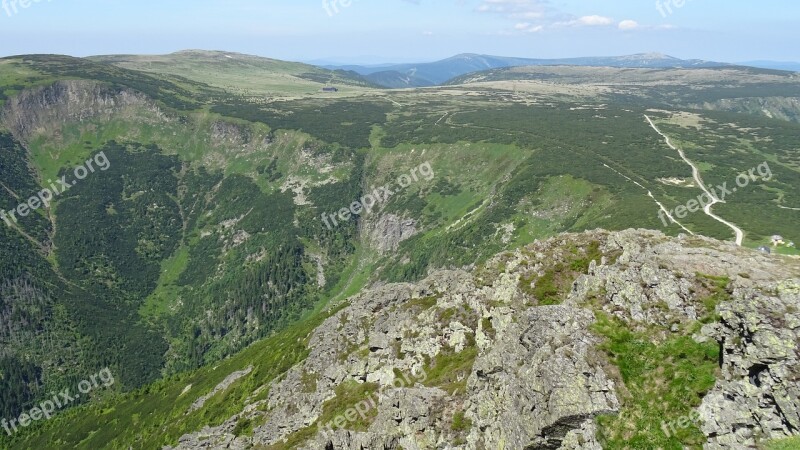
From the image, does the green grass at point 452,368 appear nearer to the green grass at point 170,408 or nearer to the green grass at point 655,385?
the green grass at point 655,385

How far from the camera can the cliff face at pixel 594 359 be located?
29.8 meters

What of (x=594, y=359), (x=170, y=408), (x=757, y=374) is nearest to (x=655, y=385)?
(x=594, y=359)

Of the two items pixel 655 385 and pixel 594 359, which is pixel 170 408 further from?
pixel 655 385

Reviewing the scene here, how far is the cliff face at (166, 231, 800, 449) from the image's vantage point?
1172 inches

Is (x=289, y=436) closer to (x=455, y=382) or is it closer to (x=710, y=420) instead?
(x=455, y=382)

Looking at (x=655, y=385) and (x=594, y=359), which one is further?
(x=594, y=359)

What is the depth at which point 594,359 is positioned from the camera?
34.2 metres

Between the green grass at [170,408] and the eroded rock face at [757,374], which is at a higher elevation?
the eroded rock face at [757,374]

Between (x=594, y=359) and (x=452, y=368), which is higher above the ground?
(x=594, y=359)

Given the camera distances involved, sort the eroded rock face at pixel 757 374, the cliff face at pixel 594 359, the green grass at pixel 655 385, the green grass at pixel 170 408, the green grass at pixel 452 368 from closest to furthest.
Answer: the eroded rock face at pixel 757 374 → the green grass at pixel 655 385 → the cliff face at pixel 594 359 → the green grass at pixel 452 368 → the green grass at pixel 170 408

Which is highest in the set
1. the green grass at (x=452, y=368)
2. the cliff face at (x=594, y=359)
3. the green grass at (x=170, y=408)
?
the cliff face at (x=594, y=359)

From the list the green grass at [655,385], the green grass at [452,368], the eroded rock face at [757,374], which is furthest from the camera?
the green grass at [452,368]

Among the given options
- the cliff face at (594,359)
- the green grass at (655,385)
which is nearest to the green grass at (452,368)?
the cliff face at (594,359)

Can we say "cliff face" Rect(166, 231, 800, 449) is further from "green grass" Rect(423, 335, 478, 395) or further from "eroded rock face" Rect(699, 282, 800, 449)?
"green grass" Rect(423, 335, 478, 395)
